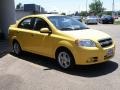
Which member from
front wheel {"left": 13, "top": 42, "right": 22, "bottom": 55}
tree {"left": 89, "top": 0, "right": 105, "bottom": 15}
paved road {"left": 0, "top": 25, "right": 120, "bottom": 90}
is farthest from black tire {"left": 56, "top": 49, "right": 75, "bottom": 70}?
tree {"left": 89, "top": 0, "right": 105, "bottom": 15}

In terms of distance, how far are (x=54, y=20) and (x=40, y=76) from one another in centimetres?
221

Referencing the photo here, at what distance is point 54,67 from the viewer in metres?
8.65

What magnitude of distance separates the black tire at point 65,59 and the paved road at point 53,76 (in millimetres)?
177

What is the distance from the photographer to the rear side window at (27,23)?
9.80 m

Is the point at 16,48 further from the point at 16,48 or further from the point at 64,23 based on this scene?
the point at 64,23

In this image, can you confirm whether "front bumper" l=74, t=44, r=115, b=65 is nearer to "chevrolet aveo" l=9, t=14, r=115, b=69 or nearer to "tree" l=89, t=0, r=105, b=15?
"chevrolet aveo" l=9, t=14, r=115, b=69

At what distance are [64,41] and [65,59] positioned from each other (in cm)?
54

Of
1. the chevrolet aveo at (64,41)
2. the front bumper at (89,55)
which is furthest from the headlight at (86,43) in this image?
the front bumper at (89,55)

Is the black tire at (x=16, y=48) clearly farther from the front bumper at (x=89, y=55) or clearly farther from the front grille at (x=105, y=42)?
the front grille at (x=105, y=42)

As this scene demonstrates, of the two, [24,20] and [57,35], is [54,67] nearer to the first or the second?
[57,35]

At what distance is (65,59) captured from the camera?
8.21 meters

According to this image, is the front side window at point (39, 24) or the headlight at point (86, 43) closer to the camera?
the headlight at point (86, 43)

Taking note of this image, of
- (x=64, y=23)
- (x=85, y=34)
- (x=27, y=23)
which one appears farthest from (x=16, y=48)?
(x=85, y=34)

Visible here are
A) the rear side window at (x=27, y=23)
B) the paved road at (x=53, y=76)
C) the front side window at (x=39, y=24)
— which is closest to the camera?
the paved road at (x=53, y=76)
